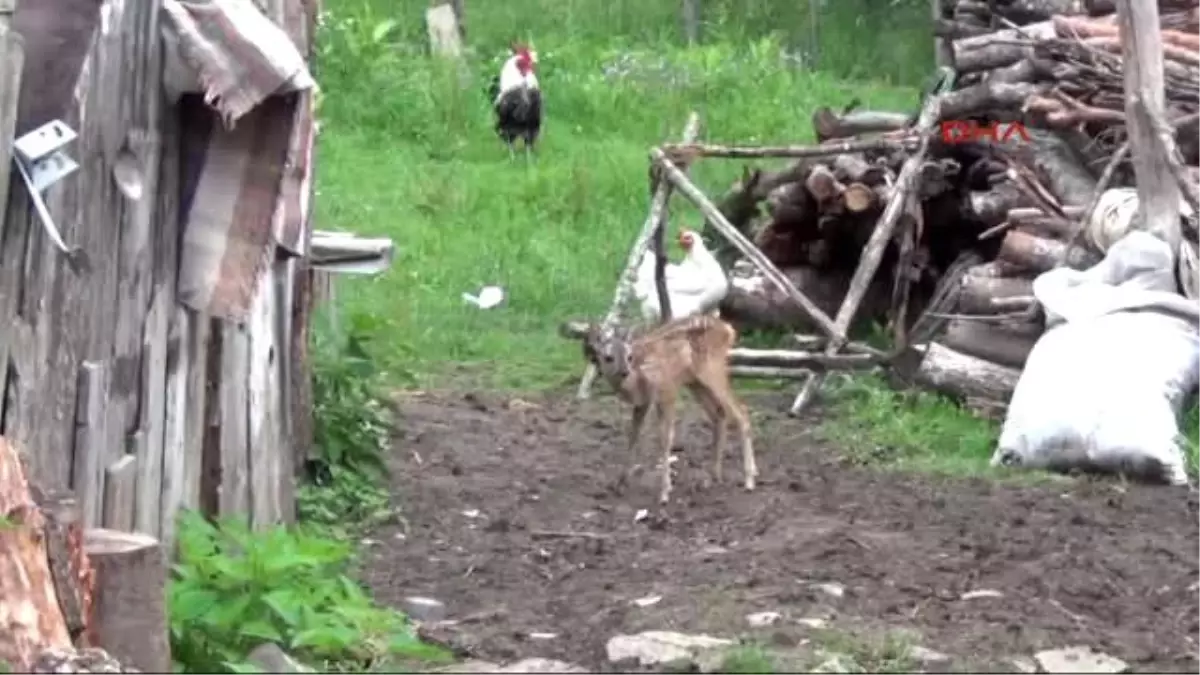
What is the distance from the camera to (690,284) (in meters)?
14.7

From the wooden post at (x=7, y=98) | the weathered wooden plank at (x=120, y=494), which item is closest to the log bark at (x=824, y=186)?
the weathered wooden plank at (x=120, y=494)

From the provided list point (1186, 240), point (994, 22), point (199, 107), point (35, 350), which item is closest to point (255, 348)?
point (199, 107)

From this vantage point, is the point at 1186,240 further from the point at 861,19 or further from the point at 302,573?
the point at 861,19

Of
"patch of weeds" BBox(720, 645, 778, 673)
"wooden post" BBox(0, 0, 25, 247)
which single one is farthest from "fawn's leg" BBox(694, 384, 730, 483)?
"wooden post" BBox(0, 0, 25, 247)

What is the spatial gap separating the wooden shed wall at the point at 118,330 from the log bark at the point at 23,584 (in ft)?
1.17

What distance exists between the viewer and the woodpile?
566 cm

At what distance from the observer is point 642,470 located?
11070mm

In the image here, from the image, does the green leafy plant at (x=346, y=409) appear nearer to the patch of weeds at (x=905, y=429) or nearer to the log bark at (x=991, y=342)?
the patch of weeds at (x=905, y=429)

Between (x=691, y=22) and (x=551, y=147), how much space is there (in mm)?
6020

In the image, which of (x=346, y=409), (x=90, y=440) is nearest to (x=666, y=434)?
(x=346, y=409)

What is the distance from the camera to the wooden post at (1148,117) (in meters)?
11.9

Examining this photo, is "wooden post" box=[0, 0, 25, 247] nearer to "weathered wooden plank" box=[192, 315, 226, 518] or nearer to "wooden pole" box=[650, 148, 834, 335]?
"weathered wooden plank" box=[192, 315, 226, 518]

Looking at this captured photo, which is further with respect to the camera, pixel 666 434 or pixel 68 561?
pixel 666 434

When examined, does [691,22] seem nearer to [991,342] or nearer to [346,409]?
[991,342]
